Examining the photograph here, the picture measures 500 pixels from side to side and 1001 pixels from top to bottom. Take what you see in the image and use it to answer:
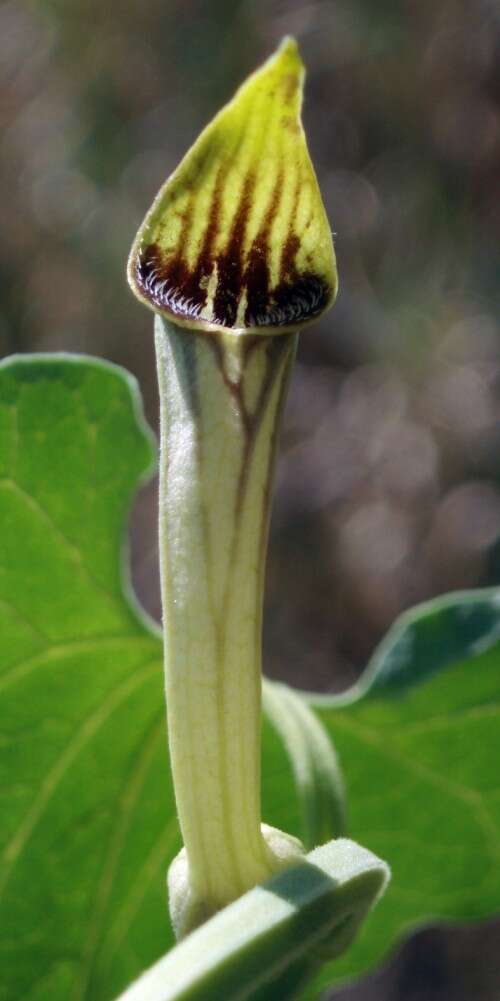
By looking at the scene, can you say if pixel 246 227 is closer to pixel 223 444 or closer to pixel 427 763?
pixel 223 444

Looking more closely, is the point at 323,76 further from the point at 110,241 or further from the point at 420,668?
the point at 420,668

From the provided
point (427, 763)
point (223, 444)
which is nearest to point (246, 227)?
point (223, 444)

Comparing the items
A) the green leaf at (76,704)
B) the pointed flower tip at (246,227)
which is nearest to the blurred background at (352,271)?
the green leaf at (76,704)

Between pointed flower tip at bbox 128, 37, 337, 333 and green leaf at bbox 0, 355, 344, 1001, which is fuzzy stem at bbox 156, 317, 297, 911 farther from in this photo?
green leaf at bbox 0, 355, 344, 1001

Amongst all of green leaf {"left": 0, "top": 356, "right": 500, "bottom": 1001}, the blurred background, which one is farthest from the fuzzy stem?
the blurred background

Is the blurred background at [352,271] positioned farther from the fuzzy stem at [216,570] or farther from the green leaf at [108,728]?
the fuzzy stem at [216,570]
